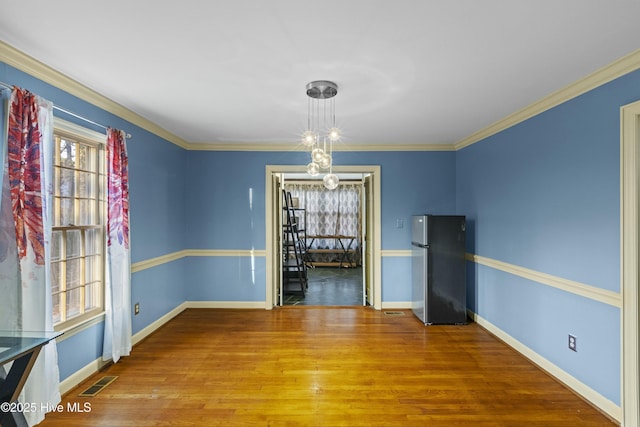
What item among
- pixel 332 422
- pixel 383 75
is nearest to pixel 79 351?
pixel 332 422

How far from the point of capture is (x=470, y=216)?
4332mm

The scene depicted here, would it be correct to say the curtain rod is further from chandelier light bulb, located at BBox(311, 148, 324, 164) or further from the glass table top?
chandelier light bulb, located at BBox(311, 148, 324, 164)

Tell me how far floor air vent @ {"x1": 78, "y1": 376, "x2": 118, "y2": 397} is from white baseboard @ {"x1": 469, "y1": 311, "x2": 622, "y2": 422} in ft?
13.0

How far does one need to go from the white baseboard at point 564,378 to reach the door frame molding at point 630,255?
0.12 metres

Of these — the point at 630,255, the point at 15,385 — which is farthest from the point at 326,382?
the point at 630,255

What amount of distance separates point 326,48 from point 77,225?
2.58 m

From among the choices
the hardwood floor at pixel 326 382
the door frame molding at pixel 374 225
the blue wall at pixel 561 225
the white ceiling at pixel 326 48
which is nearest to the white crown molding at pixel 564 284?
the blue wall at pixel 561 225

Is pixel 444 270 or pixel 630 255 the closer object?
pixel 630 255

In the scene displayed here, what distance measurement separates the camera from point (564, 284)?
2.64 meters

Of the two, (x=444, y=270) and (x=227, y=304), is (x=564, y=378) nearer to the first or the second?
(x=444, y=270)

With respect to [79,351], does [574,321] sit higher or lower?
higher

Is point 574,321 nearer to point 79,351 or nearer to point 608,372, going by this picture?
point 608,372

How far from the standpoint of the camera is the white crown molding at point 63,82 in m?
2.01

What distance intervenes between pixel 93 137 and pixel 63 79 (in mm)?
515
